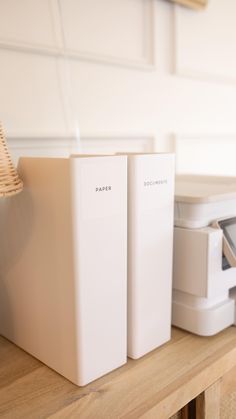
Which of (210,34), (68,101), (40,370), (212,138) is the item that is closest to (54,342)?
(40,370)

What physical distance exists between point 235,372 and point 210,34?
103 centimetres

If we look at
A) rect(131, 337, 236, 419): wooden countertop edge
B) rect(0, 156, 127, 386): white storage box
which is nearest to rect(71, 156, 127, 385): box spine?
rect(0, 156, 127, 386): white storage box

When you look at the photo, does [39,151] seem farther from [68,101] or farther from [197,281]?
[197,281]

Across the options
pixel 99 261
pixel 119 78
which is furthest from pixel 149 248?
pixel 119 78

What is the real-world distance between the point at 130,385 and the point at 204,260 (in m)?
0.25

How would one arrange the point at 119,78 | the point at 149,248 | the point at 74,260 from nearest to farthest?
the point at 74,260
the point at 149,248
the point at 119,78

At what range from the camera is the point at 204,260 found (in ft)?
2.35

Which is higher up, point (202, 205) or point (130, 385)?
point (202, 205)

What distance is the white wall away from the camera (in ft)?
2.78

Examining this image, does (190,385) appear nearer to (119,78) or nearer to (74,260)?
(74,260)

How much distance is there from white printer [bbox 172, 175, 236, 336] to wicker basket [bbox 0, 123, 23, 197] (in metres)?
0.31

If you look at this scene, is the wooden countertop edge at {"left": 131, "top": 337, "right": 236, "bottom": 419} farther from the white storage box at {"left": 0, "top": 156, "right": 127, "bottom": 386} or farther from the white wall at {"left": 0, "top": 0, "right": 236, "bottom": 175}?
the white wall at {"left": 0, "top": 0, "right": 236, "bottom": 175}

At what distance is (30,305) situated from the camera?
0.69 metres

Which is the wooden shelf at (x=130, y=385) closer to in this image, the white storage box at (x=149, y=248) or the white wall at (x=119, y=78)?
the white storage box at (x=149, y=248)
